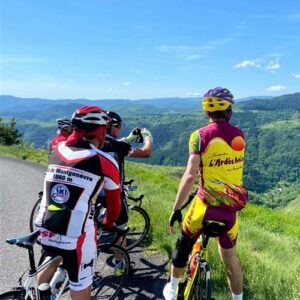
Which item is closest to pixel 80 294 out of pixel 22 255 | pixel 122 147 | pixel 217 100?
pixel 122 147

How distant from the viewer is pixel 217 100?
429cm

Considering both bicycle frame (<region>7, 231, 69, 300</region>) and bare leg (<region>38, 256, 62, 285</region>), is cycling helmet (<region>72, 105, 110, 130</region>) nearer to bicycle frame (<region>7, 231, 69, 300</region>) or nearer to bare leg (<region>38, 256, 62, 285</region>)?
bicycle frame (<region>7, 231, 69, 300</region>)

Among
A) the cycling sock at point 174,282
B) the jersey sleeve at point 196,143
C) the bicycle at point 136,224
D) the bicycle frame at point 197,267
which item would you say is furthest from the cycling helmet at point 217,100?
the bicycle at point 136,224

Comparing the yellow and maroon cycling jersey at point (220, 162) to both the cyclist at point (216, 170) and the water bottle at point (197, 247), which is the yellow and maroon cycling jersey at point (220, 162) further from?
the water bottle at point (197, 247)

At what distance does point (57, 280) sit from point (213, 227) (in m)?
1.80

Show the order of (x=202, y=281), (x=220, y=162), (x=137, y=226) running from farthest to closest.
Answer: (x=137, y=226) → (x=202, y=281) → (x=220, y=162)

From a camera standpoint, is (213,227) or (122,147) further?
(122,147)

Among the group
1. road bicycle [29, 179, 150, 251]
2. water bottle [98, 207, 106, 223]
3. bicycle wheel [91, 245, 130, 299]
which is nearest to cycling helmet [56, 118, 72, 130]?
road bicycle [29, 179, 150, 251]

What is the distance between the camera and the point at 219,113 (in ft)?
14.2

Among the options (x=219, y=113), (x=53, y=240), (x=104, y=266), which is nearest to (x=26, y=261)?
(x=104, y=266)

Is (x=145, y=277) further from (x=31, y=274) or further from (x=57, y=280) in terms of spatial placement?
(x=31, y=274)

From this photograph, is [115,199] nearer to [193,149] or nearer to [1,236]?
[193,149]

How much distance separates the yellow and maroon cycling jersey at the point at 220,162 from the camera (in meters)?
4.21

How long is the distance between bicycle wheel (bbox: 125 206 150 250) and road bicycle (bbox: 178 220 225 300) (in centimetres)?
291
